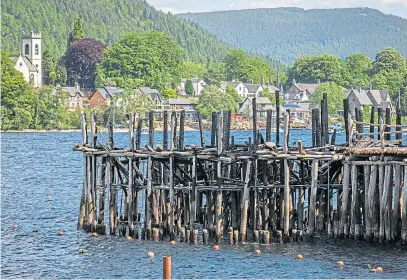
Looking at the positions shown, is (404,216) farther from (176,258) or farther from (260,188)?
(176,258)

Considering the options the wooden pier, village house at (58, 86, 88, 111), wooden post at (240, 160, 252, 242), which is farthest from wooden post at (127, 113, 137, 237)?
village house at (58, 86, 88, 111)

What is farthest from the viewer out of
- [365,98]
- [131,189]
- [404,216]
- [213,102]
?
[365,98]

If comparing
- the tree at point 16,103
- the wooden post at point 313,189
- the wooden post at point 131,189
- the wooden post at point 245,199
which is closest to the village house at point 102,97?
the tree at point 16,103

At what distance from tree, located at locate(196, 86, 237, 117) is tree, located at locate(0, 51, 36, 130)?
34710 mm

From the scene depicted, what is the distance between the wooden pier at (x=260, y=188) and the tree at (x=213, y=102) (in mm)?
144926

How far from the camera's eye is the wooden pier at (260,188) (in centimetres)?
3859

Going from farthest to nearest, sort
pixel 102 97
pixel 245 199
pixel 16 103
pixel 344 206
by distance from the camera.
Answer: pixel 102 97, pixel 16 103, pixel 245 199, pixel 344 206

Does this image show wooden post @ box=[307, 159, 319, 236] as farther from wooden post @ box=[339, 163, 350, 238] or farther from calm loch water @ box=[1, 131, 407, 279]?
calm loch water @ box=[1, 131, 407, 279]

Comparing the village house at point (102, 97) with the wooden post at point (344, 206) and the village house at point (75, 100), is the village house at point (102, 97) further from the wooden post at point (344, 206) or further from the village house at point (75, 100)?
the wooden post at point (344, 206)

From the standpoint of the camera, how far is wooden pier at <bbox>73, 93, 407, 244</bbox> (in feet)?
127

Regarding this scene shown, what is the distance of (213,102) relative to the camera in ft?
636

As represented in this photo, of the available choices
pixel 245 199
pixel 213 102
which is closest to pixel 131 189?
pixel 245 199

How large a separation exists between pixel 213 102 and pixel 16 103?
43338 millimetres

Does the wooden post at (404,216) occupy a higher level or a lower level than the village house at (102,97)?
lower
